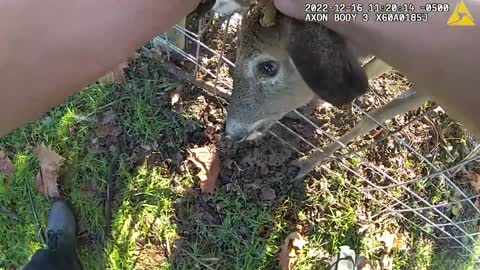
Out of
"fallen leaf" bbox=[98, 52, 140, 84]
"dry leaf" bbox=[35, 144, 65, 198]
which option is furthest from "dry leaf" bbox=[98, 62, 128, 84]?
"dry leaf" bbox=[35, 144, 65, 198]

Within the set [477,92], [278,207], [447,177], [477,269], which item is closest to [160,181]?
[278,207]

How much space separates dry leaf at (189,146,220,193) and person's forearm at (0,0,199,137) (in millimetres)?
1201

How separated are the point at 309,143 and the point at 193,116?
0.53 meters

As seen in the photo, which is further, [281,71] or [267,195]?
[267,195]

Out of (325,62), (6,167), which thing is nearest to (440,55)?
(325,62)

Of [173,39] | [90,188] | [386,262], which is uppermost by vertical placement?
[173,39]

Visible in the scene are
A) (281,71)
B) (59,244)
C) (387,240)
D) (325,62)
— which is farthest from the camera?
(387,240)

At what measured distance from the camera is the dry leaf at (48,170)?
110 inches

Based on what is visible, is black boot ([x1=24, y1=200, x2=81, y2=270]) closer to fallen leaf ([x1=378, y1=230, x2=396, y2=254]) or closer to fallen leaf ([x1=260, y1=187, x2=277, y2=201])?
fallen leaf ([x1=260, y1=187, x2=277, y2=201])

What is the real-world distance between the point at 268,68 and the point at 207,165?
609mm

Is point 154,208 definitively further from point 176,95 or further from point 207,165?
point 176,95

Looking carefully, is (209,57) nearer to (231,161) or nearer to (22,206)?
(231,161)

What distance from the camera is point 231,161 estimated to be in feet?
9.11

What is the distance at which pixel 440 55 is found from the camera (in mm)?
1419
